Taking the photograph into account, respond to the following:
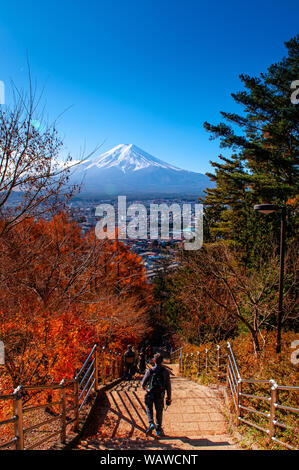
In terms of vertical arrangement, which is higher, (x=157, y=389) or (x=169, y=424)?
(x=157, y=389)

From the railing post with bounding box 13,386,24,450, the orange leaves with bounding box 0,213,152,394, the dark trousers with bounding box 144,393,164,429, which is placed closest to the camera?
the railing post with bounding box 13,386,24,450

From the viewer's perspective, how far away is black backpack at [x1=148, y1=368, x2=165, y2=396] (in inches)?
167

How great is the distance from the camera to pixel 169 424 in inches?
190

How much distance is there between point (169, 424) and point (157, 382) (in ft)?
4.03

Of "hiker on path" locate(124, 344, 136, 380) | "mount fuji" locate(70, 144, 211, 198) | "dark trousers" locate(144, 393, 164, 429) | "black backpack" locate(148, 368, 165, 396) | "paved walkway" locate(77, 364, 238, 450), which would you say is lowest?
"hiker on path" locate(124, 344, 136, 380)

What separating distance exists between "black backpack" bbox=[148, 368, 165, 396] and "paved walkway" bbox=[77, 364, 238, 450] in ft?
2.11

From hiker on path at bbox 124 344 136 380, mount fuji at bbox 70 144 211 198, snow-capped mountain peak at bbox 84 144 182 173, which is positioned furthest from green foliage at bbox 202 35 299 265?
snow-capped mountain peak at bbox 84 144 182 173

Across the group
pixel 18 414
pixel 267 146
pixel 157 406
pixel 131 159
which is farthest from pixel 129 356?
pixel 131 159

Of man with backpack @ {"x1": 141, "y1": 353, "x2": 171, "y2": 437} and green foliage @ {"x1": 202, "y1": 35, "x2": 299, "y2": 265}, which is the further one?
green foliage @ {"x1": 202, "y1": 35, "x2": 299, "y2": 265}

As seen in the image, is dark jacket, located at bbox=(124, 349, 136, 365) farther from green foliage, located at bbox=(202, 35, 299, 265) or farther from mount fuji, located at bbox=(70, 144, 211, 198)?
mount fuji, located at bbox=(70, 144, 211, 198)

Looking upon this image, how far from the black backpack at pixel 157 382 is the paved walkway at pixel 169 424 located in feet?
2.11

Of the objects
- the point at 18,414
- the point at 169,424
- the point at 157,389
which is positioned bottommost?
the point at 169,424

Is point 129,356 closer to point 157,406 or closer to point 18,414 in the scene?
point 157,406
